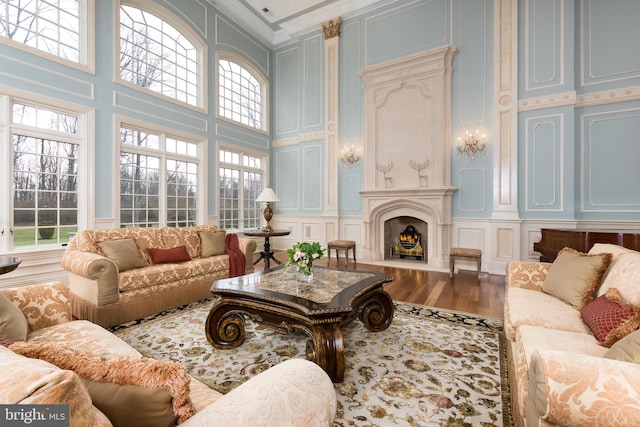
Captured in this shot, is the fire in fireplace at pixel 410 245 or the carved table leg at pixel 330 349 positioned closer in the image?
the carved table leg at pixel 330 349

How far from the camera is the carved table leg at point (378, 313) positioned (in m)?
2.48

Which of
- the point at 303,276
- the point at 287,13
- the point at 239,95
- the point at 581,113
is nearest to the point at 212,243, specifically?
the point at 303,276

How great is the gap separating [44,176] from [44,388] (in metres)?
4.43

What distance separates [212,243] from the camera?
12.9ft

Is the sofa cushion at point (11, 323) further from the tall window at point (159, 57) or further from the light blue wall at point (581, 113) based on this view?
the light blue wall at point (581, 113)

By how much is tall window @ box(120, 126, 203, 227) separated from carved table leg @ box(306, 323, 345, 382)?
4022 mm

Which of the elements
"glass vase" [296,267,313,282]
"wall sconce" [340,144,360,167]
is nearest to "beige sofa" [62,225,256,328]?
"glass vase" [296,267,313,282]

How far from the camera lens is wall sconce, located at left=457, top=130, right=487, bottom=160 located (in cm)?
498

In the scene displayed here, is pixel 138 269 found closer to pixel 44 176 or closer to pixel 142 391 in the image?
pixel 44 176

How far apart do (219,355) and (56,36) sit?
178 inches

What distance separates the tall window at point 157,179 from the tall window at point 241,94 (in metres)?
1.36

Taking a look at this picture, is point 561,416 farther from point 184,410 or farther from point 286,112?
point 286,112

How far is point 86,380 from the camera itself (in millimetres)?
646

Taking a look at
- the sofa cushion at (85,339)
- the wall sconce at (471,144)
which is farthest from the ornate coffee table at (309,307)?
the wall sconce at (471,144)
